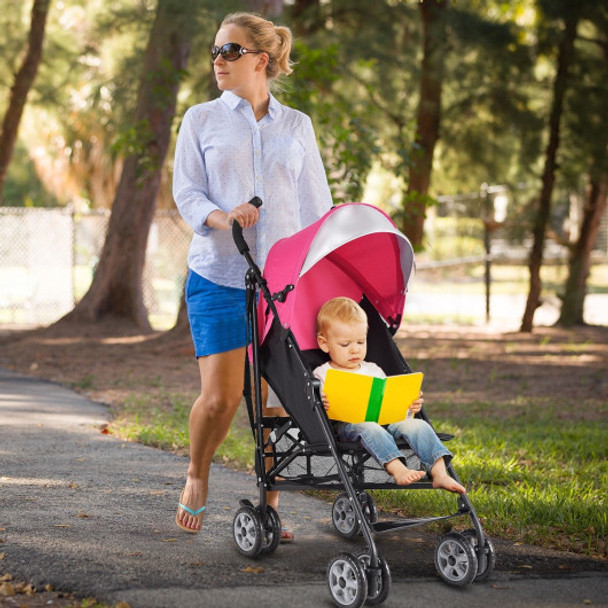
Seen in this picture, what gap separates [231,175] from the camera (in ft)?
14.5

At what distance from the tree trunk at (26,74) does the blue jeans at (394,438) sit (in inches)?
533

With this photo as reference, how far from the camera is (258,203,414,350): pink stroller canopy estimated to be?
13.6 ft

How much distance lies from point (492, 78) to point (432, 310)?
6.98m

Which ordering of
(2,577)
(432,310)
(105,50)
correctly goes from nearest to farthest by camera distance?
(2,577) < (105,50) < (432,310)

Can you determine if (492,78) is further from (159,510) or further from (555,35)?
(159,510)

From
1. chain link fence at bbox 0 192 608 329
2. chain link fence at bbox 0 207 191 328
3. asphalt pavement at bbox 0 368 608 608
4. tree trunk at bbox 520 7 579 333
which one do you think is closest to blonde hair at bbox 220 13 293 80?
asphalt pavement at bbox 0 368 608 608

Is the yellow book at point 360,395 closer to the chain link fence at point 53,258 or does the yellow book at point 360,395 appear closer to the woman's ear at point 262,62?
the woman's ear at point 262,62

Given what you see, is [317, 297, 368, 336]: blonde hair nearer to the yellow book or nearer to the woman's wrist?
the yellow book

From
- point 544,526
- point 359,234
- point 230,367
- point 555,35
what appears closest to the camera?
point 359,234

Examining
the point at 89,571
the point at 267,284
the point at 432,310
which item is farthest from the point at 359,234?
the point at 432,310

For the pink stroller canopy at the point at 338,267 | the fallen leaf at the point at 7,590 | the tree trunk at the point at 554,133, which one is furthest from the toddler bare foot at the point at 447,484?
the tree trunk at the point at 554,133

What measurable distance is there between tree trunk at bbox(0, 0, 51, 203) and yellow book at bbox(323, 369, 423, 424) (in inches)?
530

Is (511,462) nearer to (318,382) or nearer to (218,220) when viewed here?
(318,382)

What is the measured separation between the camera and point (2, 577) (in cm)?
392
